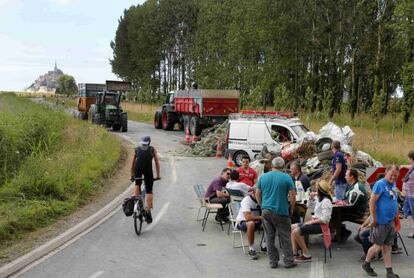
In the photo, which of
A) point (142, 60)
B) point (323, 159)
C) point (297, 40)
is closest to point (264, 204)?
point (323, 159)

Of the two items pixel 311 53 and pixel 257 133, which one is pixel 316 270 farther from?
pixel 311 53

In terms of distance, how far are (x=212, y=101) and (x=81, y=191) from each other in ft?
52.8

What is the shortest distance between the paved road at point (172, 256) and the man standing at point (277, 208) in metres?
0.28

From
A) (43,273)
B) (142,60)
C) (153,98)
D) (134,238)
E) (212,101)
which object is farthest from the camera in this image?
(142,60)

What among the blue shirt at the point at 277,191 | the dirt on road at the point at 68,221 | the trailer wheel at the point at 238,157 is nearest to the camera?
the blue shirt at the point at 277,191

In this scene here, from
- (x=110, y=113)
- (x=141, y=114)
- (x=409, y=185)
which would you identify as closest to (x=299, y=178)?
(x=409, y=185)

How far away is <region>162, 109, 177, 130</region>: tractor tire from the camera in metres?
38.8

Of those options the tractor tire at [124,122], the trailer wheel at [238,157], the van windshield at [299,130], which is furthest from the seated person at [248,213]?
the tractor tire at [124,122]

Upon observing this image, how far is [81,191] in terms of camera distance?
15.0m

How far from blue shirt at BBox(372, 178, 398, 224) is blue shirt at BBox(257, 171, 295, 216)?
4.46ft

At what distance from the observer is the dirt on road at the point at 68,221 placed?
9867 millimetres

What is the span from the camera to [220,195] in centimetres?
1180

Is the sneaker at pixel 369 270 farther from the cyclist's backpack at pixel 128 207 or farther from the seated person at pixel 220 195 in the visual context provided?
the cyclist's backpack at pixel 128 207

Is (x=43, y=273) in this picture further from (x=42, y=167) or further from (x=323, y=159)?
(x=323, y=159)
